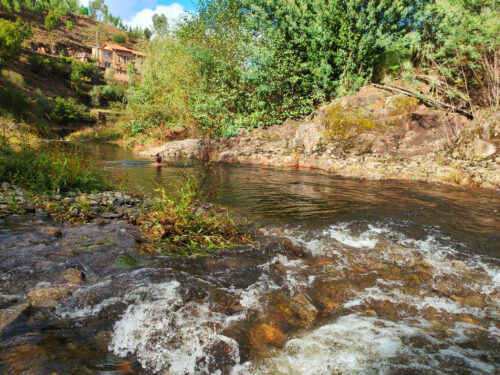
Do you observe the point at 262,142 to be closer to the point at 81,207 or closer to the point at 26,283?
the point at 81,207

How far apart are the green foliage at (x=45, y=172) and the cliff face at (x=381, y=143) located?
8478 mm

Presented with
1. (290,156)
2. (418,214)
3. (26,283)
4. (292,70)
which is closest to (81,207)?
(26,283)

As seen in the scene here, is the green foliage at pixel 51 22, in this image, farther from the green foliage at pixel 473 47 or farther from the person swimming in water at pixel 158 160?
the green foliage at pixel 473 47

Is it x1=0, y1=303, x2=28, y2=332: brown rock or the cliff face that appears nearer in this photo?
x1=0, y1=303, x2=28, y2=332: brown rock

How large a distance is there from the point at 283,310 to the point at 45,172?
20.0 feet

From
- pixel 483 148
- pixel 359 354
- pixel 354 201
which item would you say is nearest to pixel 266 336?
pixel 359 354

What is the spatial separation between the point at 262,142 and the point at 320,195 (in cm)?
784

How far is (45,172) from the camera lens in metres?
6.24

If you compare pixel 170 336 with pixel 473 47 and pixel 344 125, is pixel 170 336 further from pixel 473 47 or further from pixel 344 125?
pixel 473 47

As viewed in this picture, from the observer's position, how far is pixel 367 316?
276 cm

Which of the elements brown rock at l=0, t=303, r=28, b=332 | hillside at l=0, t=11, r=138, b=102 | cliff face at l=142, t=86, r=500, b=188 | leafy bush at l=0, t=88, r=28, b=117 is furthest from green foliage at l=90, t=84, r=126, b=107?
brown rock at l=0, t=303, r=28, b=332

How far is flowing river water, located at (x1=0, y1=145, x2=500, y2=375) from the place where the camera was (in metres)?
2.12

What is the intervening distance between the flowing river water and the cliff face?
546cm

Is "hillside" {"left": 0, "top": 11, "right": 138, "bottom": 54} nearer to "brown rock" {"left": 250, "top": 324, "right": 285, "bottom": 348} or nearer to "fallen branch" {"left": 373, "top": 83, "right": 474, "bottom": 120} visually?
"fallen branch" {"left": 373, "top": 83, "right": 474, "bottom": 120}
